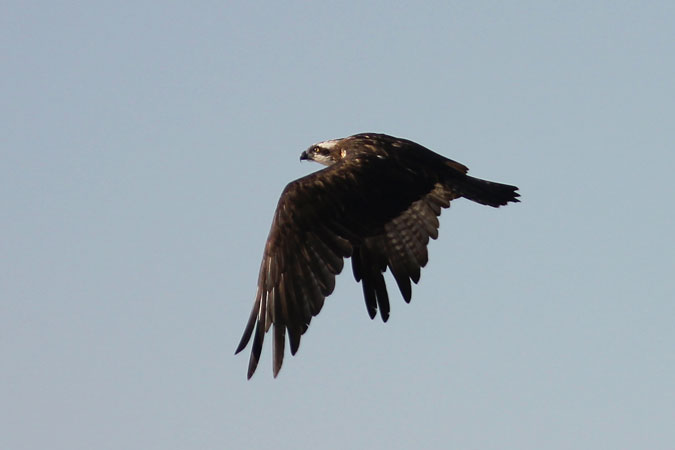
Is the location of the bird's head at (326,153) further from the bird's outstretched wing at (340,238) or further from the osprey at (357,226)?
the bird's outstretched wing at (340,238)

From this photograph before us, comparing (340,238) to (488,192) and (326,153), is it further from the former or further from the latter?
(326,153)

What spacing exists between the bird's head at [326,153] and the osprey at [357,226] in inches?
15.2

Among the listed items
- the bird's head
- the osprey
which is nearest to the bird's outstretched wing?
the osprey

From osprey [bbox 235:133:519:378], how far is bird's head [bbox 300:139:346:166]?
387 millimetres

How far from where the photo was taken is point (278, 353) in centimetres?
1519

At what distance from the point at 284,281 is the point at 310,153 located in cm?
417

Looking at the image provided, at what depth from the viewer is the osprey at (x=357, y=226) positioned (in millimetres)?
15469

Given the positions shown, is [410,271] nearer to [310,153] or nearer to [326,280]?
[326,280]

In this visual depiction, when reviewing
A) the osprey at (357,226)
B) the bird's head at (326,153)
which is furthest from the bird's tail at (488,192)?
the bird's head at (326,153)

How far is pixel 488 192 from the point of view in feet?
55.2

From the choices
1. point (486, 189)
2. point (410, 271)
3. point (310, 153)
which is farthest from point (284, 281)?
point (310, 153)

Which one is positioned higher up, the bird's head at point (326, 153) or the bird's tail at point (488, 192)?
the bird's head at point (326, 153)

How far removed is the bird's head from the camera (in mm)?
18266

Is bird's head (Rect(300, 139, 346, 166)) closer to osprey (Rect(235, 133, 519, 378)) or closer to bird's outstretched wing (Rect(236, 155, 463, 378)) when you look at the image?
osprey (Rect(235, 133, 519, 378))
